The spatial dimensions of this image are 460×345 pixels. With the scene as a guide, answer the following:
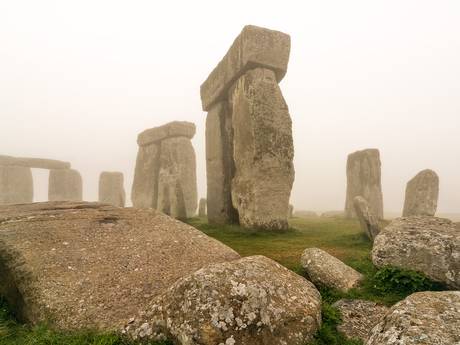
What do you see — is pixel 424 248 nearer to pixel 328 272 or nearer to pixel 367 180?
pixel 328 272

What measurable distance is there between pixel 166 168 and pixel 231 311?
1618 cm

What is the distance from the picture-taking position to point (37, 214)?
7.03m

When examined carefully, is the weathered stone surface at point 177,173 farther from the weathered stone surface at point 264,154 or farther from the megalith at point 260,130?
the weathered stone surface at point 264,154

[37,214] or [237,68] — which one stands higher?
[237,68]

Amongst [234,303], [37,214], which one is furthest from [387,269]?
[37,214]

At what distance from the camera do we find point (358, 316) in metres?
4.70

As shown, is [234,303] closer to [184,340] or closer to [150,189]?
[184,340]

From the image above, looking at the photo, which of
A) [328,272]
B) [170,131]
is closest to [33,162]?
[170,131]

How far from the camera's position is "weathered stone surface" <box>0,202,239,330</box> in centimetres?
466

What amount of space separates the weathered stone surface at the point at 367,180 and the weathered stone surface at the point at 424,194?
95.9 inches

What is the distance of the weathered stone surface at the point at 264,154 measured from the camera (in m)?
10.3

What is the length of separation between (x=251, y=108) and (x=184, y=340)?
775 cm

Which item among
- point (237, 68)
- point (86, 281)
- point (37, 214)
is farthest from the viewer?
point (237, 68)

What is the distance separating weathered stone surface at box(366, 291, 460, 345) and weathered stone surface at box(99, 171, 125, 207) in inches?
1022
